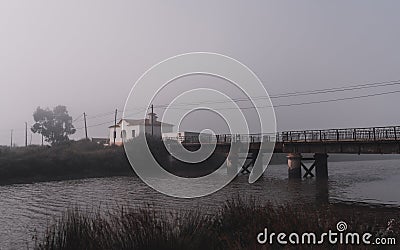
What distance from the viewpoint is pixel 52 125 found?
93000 millimetres

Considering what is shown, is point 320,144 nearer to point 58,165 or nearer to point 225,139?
point 225,139

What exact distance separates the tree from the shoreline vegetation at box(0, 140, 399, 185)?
37600mm

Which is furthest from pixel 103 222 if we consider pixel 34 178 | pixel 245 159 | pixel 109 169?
pixel 245 159

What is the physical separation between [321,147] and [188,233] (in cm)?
3550

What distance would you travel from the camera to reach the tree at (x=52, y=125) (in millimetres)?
92188

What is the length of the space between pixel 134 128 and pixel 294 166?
137 ft

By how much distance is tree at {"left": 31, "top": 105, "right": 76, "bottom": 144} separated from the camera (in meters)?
92.2

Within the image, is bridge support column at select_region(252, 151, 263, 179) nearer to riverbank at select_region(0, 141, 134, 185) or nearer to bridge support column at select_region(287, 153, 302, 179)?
bridge support column at select_region(287, 153, 302, 179)

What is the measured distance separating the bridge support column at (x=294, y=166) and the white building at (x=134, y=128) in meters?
36.2

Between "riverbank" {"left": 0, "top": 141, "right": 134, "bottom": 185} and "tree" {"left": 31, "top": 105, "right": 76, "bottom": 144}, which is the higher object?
"tree" {"left": 31, "top": 105, "right": 76, "bottom": 144}

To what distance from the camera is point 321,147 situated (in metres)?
41.5

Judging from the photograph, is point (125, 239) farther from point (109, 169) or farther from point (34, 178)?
point (109, 169)

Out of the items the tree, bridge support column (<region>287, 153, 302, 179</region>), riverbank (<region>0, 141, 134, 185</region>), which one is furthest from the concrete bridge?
the tree

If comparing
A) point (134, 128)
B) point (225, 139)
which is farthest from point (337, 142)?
point (134, 128)
